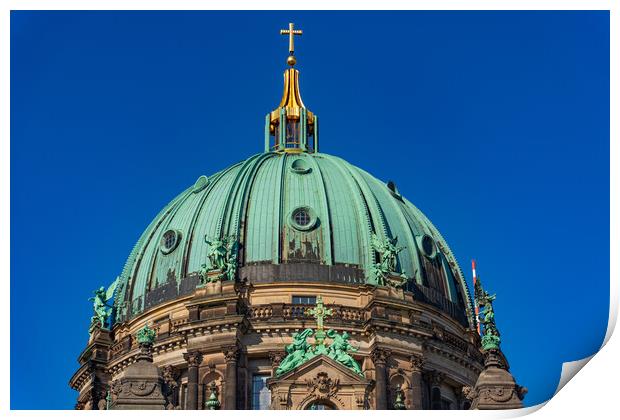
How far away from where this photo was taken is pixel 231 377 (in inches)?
1793

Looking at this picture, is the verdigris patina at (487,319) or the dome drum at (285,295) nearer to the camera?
the verdigris patina at (487,319)

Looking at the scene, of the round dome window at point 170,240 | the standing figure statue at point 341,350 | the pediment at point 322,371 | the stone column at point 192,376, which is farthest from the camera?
the round dome window at point 170,240

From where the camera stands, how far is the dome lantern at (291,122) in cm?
5728

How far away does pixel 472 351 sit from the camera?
165 feet

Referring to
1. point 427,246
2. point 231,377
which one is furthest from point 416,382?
point 427,246

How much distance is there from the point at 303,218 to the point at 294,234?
882 millimetres

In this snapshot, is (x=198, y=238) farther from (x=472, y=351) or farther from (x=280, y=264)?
(x=472, y=351)

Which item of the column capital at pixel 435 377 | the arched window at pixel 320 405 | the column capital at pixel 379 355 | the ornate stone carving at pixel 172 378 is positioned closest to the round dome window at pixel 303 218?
the column capital at pixel 379 355

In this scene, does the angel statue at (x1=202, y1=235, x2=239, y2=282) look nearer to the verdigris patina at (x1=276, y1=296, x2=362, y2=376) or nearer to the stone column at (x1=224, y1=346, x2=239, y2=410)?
the stone column at (x1=224, y1=346, x2=239, y2=410)

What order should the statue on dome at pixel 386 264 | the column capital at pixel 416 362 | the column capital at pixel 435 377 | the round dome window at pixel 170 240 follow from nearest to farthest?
the column capital at pixel 416 362, the column capital at pixel 435 377, the statue on dome at pixel 386 264, the round dome window at pixel 170 240

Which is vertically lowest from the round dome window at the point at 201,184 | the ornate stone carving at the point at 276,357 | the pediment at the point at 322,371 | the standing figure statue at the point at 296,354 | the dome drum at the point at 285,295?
the pediment at the point at 322,371

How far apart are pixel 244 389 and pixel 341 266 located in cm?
604

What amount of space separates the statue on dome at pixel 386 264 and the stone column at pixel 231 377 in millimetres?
6008

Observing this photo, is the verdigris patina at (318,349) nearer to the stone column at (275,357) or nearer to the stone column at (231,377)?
the stone column at (275,357)
